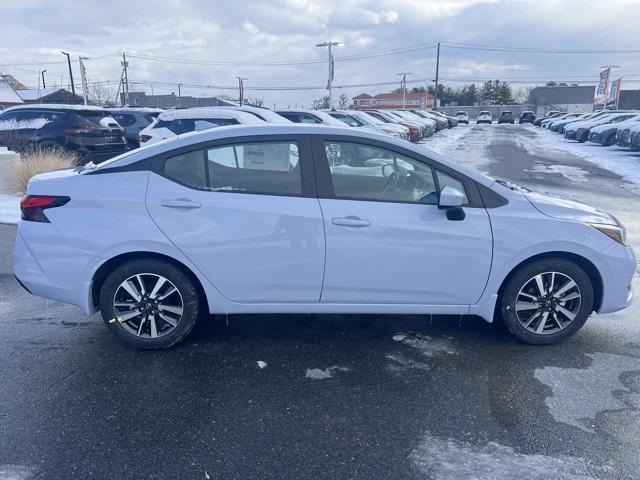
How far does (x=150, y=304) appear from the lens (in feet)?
12.4

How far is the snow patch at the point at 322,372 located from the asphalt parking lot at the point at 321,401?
0.01 m

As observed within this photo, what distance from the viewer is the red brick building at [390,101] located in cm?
9088

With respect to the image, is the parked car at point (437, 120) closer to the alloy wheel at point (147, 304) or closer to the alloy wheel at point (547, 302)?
the alloy wheel at point (547, 302)

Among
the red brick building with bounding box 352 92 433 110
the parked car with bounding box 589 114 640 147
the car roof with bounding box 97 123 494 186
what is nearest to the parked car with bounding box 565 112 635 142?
the parked car with bounding box 589 114 640 147

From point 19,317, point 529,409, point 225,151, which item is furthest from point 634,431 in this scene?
point 19,317

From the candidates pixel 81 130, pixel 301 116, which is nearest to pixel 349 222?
pixel 301 116

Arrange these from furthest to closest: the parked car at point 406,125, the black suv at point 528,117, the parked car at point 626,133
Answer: the black suv at point 528,117, the parked car at point 406,125, the parked car at point 626,133

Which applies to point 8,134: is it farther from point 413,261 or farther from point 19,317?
point 413,261

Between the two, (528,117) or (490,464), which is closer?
(490,464)

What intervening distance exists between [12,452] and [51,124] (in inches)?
498

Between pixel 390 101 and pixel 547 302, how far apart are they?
100m

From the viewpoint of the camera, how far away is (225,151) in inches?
149

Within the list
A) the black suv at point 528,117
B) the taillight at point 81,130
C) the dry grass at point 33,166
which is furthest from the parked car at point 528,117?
the dry grass at point 33,166

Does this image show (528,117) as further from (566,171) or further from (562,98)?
(566,171)
